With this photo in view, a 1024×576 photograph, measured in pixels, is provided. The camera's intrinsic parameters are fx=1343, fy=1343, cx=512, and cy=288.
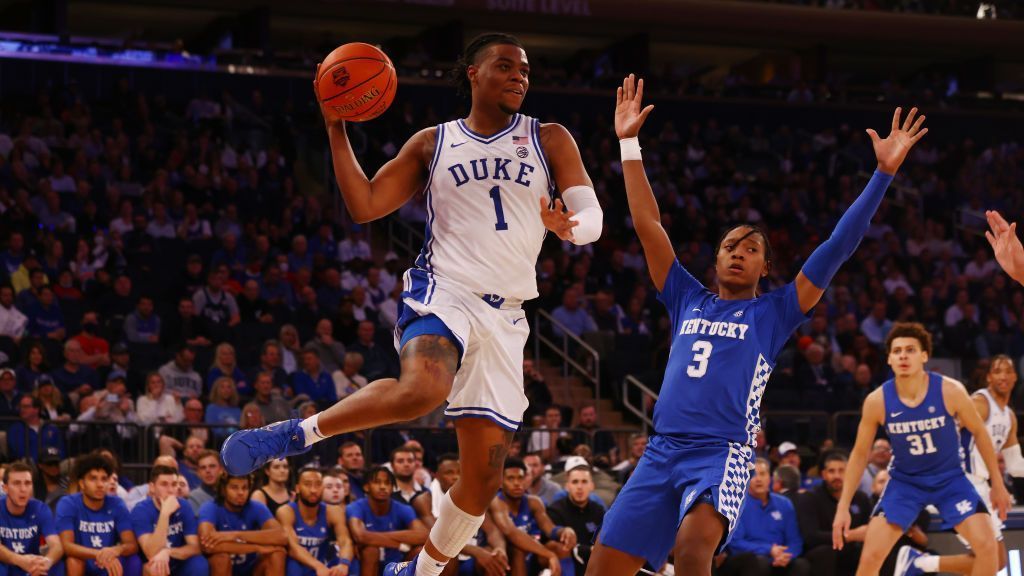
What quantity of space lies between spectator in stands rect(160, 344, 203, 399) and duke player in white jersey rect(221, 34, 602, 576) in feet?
25.4

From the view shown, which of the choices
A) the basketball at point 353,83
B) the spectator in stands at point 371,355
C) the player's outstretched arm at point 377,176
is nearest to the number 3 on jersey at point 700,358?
the player's outstretched arm at point 377,176

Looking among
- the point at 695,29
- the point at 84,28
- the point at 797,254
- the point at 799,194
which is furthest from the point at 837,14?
the point at 84,28

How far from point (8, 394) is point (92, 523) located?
255 centimetres

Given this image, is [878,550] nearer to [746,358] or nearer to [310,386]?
[746,358]

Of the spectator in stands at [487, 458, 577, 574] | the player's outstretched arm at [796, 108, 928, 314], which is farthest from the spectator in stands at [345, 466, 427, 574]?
the player's outstretched arm at [796, 108, 928, 314]

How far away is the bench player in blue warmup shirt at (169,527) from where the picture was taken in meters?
10.2

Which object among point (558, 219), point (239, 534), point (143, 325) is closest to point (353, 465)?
point (239, 534)

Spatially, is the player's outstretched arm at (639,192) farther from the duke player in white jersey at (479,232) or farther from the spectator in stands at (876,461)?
the spectator in stands at (876,461)

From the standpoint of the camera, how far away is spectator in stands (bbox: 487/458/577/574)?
1106 cm

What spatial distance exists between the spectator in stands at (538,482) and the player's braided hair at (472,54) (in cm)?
638

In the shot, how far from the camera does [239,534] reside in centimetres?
1037

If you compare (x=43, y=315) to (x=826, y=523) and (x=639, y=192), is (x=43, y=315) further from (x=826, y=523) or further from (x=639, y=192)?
(x=639, y=192)

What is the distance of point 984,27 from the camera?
1018 inches

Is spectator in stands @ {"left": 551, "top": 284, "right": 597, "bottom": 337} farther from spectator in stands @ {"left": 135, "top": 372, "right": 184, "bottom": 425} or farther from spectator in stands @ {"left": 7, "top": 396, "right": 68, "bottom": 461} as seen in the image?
spectator in stands @ {"left": 7, "top": 396, "right": 68, "bottom": 461}
